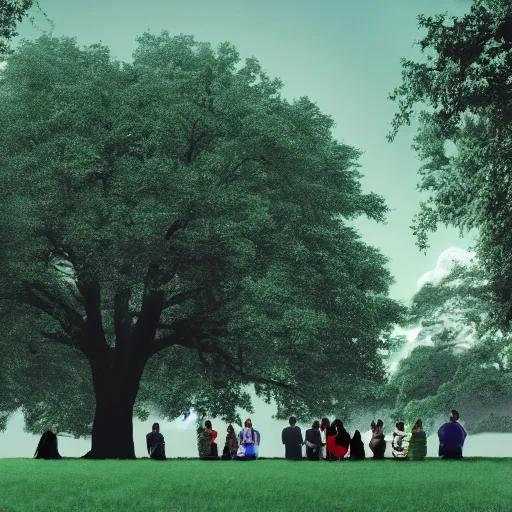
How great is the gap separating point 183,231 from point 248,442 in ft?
26.6

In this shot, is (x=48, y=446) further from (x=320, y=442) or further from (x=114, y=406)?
(x=320, y=442)

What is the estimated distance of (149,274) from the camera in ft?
112

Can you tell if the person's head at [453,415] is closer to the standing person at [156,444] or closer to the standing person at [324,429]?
the standing person at [324,429]

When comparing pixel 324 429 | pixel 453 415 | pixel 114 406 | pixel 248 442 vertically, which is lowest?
pixel 248 442

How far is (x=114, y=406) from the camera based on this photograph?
36.7 metres

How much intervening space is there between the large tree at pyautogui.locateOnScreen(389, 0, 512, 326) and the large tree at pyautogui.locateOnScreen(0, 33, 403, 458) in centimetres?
644

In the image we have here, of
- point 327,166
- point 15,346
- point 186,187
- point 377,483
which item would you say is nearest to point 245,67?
point 327,166

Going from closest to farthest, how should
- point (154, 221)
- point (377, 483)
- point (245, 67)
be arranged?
point (377, 483)
point (154, 221)
point (245, 67)

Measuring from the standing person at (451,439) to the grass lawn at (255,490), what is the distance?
7.82m

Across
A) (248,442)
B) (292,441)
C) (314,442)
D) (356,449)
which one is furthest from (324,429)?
(248,442)

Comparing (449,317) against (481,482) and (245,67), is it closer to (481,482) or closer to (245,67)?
(245,67)

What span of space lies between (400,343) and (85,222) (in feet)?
60.1

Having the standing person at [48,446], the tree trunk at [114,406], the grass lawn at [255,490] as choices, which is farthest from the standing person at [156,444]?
the grass lawn at [255,490]

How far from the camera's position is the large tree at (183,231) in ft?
105
